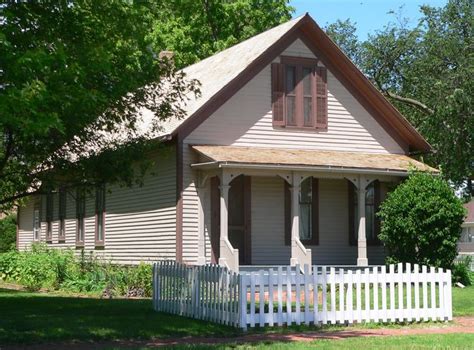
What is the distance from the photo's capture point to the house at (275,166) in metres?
22.7

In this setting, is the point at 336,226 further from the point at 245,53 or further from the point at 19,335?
the point at 19,335

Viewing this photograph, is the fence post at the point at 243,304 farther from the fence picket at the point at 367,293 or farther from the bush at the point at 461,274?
the bush at the point at 461,274

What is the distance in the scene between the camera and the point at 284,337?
12.8 m

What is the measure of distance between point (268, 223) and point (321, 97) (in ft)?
13.7

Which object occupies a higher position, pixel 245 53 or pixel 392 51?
pixel 392 51

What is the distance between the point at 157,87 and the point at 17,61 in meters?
6.16

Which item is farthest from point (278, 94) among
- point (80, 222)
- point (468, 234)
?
point (468, 234)

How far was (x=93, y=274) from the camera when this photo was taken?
82.4ft

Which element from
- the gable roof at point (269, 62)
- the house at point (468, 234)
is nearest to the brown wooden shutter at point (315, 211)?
the gable roof at point (269, 62)

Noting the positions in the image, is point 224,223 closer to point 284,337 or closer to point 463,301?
point 463,301

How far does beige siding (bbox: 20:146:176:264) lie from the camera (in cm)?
2333

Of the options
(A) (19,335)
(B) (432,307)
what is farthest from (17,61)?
(B) (432,307)

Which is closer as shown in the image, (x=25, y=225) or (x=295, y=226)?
(x=295, y=226)

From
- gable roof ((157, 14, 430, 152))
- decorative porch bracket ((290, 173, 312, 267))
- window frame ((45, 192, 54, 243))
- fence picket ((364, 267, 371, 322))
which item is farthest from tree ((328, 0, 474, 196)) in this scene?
fence picket ((364, 267, 371, 322))
